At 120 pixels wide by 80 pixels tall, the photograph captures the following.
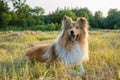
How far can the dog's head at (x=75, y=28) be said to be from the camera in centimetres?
647

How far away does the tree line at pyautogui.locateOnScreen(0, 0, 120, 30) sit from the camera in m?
44.8

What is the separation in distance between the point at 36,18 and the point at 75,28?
46220 millimetres

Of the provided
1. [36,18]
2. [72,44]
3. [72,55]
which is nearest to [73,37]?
[72,44]

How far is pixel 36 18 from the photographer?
5238cm

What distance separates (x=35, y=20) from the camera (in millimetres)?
49875

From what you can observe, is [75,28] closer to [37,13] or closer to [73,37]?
[73,37]

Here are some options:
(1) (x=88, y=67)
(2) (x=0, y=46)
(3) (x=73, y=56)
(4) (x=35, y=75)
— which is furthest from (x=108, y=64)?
(2) (x=0, y=46)

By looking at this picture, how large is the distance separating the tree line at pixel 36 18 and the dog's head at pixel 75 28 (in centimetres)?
3607

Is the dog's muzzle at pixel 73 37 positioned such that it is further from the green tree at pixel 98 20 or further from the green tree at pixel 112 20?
the green tree at pixel 98 20

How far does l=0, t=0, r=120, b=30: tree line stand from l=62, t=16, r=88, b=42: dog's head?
118 feet

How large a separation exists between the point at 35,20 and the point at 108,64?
44303mm

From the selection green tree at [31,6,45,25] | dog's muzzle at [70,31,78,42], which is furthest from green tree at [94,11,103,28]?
dog's muzzle at [70,31,78,42]

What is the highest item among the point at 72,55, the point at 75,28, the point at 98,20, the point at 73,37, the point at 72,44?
the point at 75,28

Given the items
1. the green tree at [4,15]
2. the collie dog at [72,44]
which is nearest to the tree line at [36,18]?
the green tree at [4,15]
